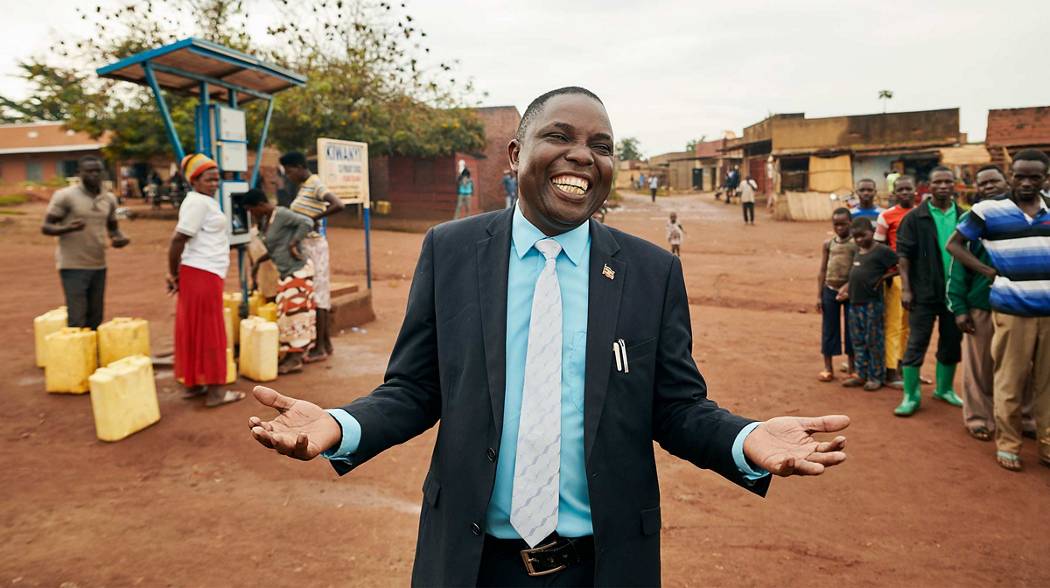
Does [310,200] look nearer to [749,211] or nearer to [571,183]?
[571,183]

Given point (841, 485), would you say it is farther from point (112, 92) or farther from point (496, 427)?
point (112, 92)

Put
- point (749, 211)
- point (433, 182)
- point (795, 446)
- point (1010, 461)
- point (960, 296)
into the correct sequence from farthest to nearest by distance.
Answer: point (749, 211)
point (433, 182)
point (960, 296)
point (1010, 461)
point (795, 446)

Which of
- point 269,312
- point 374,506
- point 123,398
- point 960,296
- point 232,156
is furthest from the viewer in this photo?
point 232,156

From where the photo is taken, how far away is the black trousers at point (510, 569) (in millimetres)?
1669

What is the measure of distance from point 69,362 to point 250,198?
2148 mm

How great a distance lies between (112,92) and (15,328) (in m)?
11.5

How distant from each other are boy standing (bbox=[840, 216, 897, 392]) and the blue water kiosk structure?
579 cm

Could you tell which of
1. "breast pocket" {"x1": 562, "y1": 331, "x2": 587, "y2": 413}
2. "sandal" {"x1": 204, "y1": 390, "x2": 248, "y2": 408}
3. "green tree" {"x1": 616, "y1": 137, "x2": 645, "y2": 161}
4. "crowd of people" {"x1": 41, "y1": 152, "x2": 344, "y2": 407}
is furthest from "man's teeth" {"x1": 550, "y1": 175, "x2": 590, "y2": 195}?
"green tree" {"x1": 616, "y1": 137, "x2": 645, "y2": 161}

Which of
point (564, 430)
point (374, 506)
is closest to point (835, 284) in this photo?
point (374, 506)

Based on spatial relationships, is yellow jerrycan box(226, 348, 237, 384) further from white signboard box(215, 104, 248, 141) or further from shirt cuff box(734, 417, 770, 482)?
shirt cuff box(734, 417, 770, 482)

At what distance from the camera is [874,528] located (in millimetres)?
3904

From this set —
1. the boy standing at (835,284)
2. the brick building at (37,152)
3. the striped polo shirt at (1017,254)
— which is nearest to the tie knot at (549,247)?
the striped polo shirt at (1017,254)

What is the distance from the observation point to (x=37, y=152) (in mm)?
33625

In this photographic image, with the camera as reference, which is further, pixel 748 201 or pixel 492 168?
pixel 492 168
